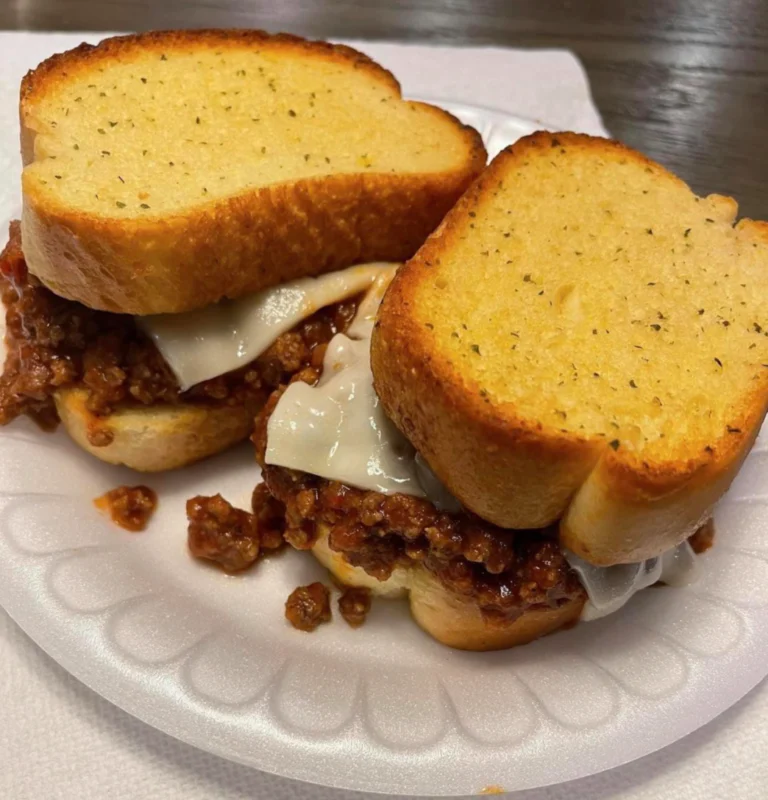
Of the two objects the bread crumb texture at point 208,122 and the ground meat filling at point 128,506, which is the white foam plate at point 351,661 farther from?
the bread crumb texture at point 208,122

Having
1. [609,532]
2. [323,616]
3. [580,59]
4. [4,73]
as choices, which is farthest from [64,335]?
[580,59]

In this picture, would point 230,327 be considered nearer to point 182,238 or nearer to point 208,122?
point 182,238

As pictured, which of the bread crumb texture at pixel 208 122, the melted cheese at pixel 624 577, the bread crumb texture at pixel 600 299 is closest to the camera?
the bread crumb texture at pixel 600 299

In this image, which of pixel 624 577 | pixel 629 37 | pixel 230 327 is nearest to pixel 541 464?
pixel 624 577

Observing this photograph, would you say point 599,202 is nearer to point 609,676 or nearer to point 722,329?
point 722,329

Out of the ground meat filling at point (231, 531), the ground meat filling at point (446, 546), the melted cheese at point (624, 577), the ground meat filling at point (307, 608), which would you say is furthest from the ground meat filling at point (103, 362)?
the melted cheese at point (624, 577)

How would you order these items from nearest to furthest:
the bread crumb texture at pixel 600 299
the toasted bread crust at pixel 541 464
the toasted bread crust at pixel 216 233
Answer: the toasted bread crust at pixel 541 464 < the bread crumb texture at pixel 600 299 < the toasted bread crust at pixel 216 233
